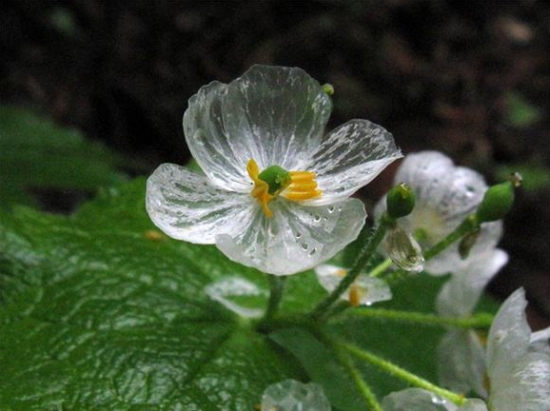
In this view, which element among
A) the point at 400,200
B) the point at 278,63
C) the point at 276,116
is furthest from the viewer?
the point at 278,63

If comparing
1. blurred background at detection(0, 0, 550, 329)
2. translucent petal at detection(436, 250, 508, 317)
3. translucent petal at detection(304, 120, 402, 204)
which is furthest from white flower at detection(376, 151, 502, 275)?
blurred background at detection(0, 0, 550, 329)

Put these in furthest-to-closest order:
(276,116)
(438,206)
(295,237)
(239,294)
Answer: (239,294), (438,206), (276,116), (295,237)

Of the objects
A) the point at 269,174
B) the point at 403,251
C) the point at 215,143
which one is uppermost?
the point at 215,143

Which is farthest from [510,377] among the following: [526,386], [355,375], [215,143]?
[215,143]

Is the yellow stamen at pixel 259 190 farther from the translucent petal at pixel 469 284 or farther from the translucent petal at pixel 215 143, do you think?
the translucent petal at pixel 469 284

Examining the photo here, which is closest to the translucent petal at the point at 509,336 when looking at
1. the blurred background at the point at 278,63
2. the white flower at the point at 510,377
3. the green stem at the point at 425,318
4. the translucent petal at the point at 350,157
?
the white flower at the point at 510,377

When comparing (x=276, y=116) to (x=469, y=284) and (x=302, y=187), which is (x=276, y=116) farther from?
(x=469, y=284)

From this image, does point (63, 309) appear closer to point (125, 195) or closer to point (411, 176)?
point (125, 195)
